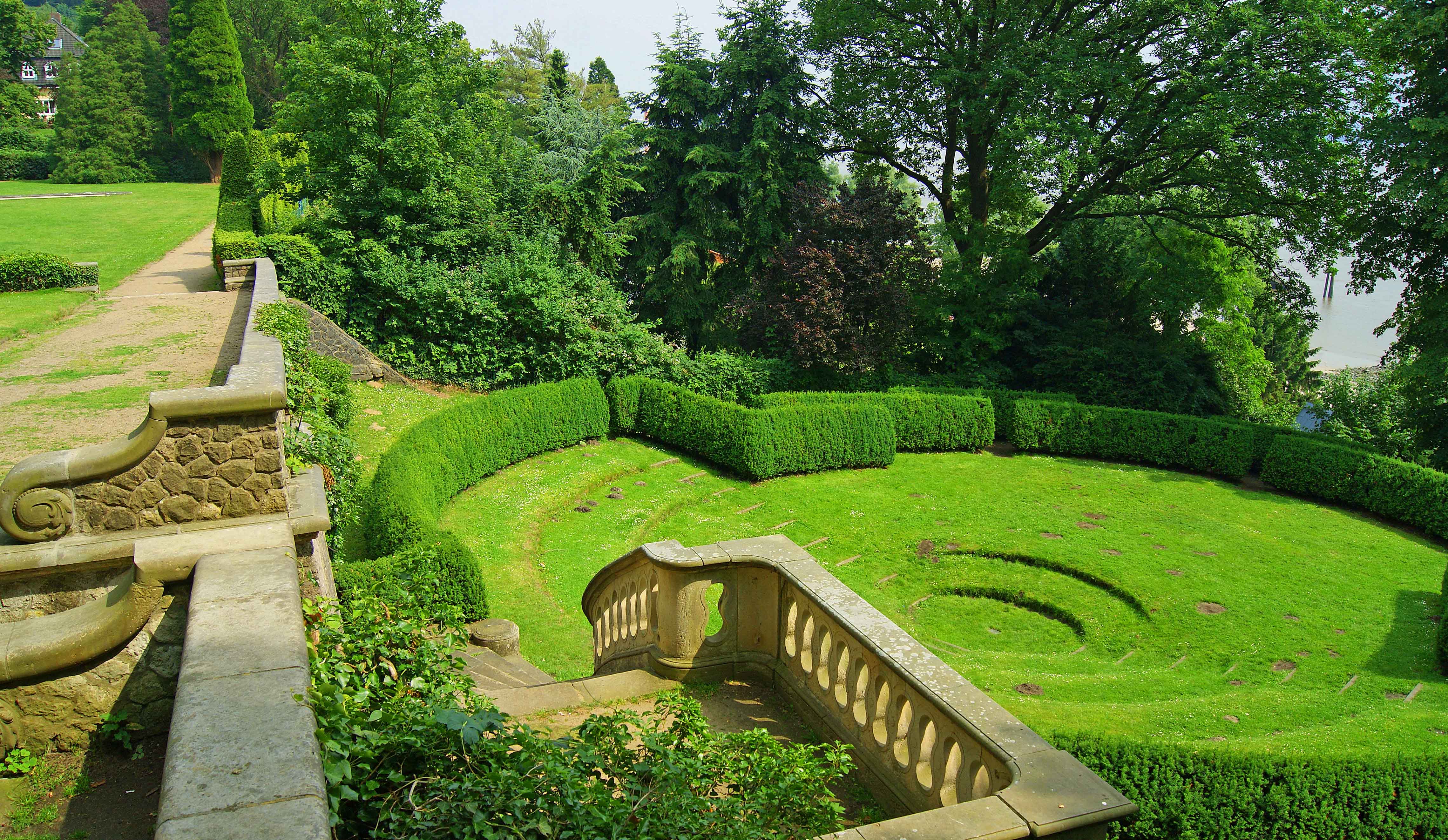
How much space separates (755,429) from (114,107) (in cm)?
4141

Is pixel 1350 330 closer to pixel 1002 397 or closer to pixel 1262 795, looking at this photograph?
pixel 1002 397

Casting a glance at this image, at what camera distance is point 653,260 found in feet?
90.0

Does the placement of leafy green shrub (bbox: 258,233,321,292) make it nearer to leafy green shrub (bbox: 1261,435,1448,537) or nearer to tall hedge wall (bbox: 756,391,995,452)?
tall hedge wall (bbox: 756,391,995,452)

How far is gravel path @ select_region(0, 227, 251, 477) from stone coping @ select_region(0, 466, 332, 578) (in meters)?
1.43

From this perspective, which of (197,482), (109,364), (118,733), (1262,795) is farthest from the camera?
(109,364)

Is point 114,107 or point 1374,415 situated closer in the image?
point 1374,415

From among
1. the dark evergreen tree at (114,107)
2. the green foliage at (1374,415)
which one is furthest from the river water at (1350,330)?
the dark evergreen tree at (114,107)

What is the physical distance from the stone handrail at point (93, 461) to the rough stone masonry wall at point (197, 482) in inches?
1.6

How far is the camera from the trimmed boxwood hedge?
10188 mm

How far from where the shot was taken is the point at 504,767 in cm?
346

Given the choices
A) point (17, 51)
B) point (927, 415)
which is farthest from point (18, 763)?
point (17, 51)

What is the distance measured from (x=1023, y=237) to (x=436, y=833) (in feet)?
81.7

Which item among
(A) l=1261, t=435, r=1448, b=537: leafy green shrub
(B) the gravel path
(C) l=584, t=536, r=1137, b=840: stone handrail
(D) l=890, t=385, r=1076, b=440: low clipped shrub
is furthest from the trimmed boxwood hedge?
(A) l=1261, t=435, r=1448, b=537: leafy green shrub

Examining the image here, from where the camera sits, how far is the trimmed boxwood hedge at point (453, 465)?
1019 centimetres
